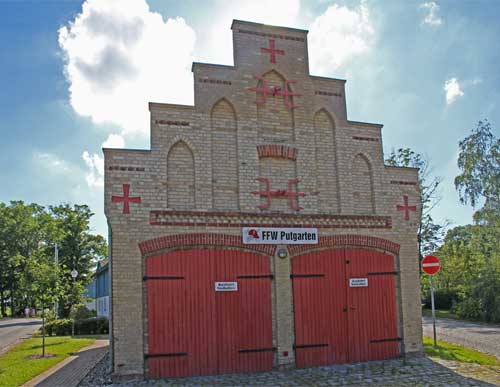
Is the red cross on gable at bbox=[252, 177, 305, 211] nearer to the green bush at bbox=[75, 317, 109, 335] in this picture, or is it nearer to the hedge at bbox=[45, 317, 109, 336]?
the hedge at bbox=[45, 317, 109, 336]

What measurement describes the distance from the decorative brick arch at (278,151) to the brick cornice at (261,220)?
5.20ft

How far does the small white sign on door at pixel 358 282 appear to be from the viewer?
12.5 metres

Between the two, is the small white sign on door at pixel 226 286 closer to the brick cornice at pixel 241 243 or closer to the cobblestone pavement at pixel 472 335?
the brick cornice at pixel 241 243

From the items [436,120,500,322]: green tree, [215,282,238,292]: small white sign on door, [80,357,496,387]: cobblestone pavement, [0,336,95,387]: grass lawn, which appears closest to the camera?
[80,357,496,387]: cobblestone pavement

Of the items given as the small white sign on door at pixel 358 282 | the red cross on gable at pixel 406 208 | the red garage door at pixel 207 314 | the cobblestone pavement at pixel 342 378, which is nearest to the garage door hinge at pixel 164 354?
the red garage door at pixel 207 314

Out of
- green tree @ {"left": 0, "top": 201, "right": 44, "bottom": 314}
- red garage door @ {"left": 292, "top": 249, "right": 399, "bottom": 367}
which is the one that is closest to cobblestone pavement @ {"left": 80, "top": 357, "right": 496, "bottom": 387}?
red garage door @ {"left": 292, "top": 249, "right": 399, "bottom": 367}

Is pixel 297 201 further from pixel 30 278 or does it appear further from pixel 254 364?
pixel 30 278

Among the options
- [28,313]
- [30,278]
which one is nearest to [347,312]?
[30,278]

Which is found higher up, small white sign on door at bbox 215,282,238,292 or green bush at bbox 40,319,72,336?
small white sign on door at bbox 215,282,238,292

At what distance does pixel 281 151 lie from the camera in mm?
12461

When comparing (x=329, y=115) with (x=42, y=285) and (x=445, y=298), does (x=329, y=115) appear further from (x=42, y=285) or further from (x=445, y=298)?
(x=445, y=298)

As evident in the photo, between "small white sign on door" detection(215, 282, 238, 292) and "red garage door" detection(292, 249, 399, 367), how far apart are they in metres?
1.56

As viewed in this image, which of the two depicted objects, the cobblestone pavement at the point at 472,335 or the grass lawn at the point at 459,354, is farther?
the cobblestone pavement at the point at 472,335

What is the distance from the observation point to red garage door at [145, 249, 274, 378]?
1075 centimetres
